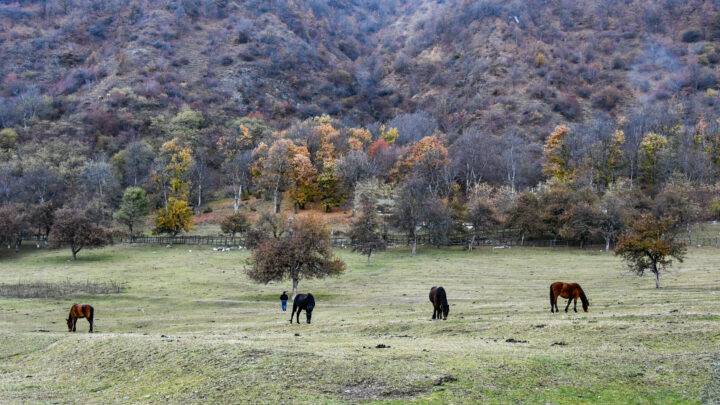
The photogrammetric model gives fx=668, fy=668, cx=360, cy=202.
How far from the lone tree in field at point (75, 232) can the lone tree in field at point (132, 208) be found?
1652 cm

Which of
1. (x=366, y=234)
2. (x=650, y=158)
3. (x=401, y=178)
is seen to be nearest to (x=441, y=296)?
(x=366, y=234)

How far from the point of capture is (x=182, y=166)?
13775cm

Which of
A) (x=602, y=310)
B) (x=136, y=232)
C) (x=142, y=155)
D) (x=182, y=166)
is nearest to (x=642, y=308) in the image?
(x=602, y=310)

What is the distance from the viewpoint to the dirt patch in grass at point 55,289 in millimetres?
60094

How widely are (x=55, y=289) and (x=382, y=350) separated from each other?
47637 millimetres

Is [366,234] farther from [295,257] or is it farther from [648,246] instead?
[648,246]

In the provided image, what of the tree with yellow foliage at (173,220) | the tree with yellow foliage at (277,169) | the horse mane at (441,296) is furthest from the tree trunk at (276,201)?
the horse mane at (441,296)

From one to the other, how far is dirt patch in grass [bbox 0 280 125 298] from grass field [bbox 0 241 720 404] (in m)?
3.65

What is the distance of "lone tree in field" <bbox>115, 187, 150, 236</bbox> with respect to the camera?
370 ft

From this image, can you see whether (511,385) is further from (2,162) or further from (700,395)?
(2,162)

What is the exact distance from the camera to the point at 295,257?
2347 inches

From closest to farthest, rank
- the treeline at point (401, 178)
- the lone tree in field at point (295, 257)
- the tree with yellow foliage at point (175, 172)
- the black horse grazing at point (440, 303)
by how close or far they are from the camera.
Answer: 1. the black horse grazing at point (440, 303)
2. the lone tree in field at point (295, 257)
3. the treeline at point (401, 178)
4. the tree with yellow foliage at point (175, 172)

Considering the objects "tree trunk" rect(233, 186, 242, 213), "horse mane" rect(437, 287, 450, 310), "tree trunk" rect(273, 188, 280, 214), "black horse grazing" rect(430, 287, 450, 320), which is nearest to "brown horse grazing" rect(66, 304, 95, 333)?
"black horse grazing" rect(430, 287, 450, 320)

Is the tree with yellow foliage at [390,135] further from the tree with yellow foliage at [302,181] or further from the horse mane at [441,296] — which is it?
the horse mane at [441,296]
